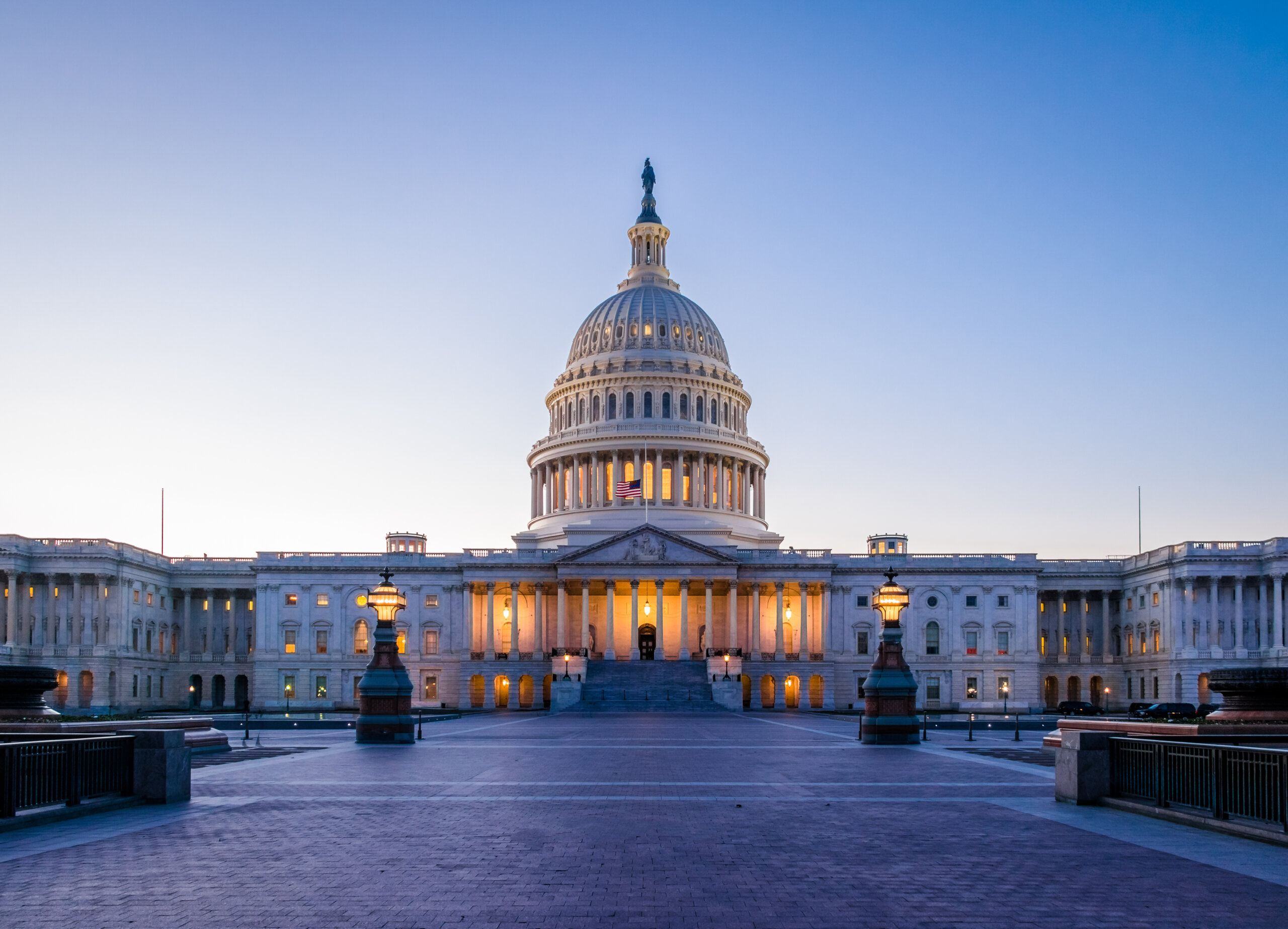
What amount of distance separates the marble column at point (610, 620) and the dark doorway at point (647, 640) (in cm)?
343

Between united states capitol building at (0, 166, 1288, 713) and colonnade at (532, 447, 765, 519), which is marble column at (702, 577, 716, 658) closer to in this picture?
united states capitol building at (0, 166, 1288, 713)

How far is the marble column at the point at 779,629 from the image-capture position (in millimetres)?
107500

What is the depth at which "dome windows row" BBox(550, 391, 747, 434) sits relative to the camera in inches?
5044

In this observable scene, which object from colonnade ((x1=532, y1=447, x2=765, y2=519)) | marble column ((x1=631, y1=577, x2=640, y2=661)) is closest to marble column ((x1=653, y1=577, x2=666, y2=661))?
marble column ((x1=631, y1=577, x2=640, y2=661))

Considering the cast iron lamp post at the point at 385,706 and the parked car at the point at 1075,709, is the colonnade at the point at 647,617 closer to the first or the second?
the parked car at the point at 1075,709

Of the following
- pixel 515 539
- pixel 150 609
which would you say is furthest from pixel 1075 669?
pixel 150 609

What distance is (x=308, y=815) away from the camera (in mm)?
20938

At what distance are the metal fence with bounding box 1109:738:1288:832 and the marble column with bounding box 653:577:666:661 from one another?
80.9 metres

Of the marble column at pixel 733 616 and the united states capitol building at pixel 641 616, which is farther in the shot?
the marble column at pixel 733 616

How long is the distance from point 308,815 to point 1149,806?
1422 centimetres

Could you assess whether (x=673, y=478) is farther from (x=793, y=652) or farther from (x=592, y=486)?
(x=793, y=652)

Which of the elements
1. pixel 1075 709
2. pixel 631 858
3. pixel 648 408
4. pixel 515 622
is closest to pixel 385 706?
pixel 631 858

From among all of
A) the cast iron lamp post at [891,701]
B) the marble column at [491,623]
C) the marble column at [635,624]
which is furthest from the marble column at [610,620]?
the cast iron lamp post at [891,701]

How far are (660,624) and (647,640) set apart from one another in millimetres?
10088
